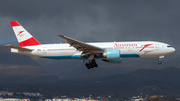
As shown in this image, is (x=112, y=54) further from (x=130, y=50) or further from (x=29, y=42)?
(x=29, y=42)

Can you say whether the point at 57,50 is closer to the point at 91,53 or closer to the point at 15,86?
the point at 91,53

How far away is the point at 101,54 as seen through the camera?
138ft

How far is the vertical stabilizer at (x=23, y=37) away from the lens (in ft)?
153

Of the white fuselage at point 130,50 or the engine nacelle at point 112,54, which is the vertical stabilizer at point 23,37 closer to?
the white fuselage at point 130,50

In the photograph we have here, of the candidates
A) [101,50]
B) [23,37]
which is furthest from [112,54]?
[23,37]

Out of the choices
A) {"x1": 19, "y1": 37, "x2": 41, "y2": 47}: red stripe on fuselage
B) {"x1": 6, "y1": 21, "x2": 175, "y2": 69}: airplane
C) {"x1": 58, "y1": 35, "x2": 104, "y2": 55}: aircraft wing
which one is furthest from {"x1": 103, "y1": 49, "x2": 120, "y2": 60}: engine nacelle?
{"x1": 19, "y1": 37, "x2": 41, "y2": 47}: red stripe on fuselage

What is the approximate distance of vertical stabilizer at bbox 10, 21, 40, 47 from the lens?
46594 mm

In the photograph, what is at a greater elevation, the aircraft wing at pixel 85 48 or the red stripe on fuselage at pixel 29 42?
the red stripe on fuselage at pixel 29 42

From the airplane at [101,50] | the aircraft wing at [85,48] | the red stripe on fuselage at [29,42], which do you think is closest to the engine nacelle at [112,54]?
the airplane at [101,50]

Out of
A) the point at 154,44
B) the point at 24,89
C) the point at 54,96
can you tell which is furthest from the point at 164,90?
the point at 154,44

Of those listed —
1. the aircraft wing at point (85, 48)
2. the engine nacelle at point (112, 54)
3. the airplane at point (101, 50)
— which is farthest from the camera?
the airplane at point (101, 50)

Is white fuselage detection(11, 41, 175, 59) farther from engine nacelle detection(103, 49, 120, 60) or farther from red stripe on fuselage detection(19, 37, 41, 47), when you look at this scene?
red stripe on fuselage detection(19, 37, 41, 47)

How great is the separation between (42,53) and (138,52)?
16.6 m

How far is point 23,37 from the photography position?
4712cm
